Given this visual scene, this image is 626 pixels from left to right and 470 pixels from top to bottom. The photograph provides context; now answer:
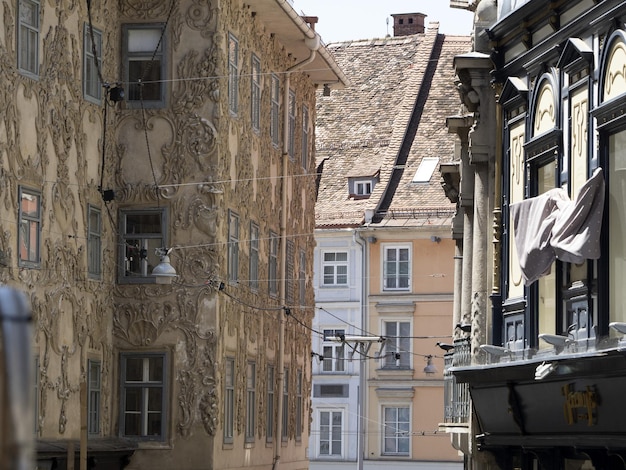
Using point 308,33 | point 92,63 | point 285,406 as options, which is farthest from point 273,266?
point 92,63

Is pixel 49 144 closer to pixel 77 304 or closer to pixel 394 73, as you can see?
pixel 77 304

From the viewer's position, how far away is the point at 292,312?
34.7m

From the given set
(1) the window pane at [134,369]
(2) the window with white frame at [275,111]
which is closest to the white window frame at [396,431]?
(2) the window with white frame at [275,111]

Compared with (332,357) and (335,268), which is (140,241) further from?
(332,357)

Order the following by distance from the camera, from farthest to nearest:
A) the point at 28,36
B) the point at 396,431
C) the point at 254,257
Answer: the point at 396,431 → the point at 254,257 → the point at 28,36

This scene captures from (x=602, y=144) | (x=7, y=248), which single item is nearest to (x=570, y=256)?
(x=602, y=144)

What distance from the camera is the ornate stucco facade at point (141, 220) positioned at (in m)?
23.4

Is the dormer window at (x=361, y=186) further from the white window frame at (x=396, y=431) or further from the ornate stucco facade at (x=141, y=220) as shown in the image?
the ornate stucco facade at (x=141, y=220)

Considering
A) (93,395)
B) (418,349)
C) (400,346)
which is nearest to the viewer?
(93,395)

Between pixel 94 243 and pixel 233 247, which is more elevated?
pixel 233 247

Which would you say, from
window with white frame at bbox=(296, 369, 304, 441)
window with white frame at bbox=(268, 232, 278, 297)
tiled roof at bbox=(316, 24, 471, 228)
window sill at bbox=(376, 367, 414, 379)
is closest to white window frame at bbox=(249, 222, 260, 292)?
window with white frame at bbox=(268, 232, 278, 297)

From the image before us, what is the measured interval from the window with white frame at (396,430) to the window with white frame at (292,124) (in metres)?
17.6

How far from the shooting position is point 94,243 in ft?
85.1

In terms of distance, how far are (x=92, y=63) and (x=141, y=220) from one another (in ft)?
9.83
